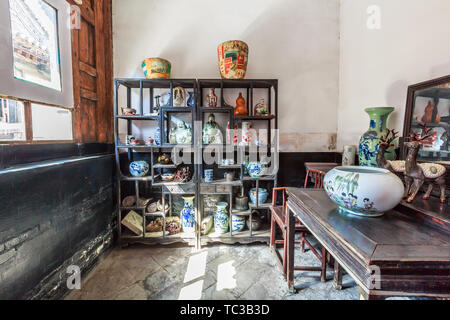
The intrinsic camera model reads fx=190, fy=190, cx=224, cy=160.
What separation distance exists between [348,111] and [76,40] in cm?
309

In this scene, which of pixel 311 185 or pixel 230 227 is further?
pixel 311 185

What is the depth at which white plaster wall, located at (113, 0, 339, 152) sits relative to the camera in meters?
2.43

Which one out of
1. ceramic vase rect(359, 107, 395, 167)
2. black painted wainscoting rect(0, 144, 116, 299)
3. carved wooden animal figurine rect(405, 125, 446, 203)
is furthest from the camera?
ceramic vase rect(359, 107, 395, 167)

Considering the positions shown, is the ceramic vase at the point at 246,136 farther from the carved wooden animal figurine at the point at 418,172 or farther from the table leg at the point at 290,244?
the carved wooden animal figurine at the point at 418,172

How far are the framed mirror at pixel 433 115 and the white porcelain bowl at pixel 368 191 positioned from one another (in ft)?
2.27

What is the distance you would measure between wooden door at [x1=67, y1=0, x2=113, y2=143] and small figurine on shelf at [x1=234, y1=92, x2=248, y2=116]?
1579mm

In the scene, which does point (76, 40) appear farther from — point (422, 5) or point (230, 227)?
point (422, 5)

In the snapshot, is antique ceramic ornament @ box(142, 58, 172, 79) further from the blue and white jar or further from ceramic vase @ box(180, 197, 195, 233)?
the blue and white jar

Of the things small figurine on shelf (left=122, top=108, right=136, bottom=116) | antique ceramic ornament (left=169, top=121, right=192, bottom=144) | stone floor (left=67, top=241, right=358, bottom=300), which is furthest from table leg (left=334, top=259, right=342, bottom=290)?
small figurine on shelf (left=122, top=108, right=136, bottom=116)

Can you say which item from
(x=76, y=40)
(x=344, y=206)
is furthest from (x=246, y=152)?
(x=76, y=40)

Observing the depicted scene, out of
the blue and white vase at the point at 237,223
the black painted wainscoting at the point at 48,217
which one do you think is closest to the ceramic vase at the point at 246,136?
the blue and white vase at the point at 237,223

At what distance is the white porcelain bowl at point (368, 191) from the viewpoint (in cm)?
79

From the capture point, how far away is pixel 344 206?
906 mm

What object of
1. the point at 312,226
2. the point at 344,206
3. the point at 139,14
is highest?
the point at 139,14
